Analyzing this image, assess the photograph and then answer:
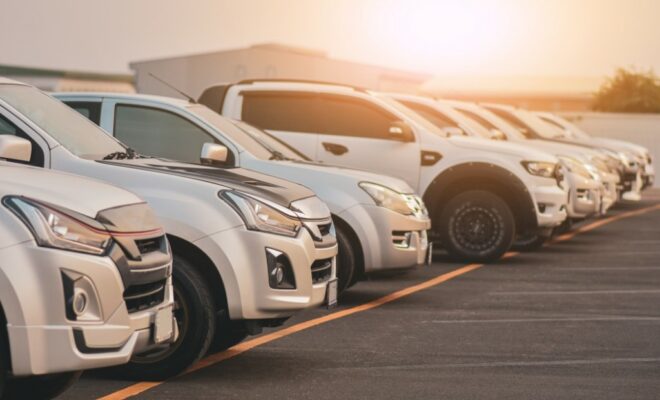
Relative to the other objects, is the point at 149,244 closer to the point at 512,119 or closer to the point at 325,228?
the point at 325,228

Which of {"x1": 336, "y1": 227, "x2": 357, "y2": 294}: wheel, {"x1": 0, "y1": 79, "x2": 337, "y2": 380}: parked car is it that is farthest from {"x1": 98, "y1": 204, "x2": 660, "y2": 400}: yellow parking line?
{"x1": 0, "y1": 79, "x2": 337, "y2": 380}: parked car

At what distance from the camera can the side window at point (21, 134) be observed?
8.43 m

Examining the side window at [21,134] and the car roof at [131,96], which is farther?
the car roof at [131,96]

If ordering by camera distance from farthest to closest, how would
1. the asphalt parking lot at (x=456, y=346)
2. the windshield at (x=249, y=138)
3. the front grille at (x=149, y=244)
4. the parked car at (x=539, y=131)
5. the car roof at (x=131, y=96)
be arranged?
the parked car at (x=539, y=131) → the windshield at (x=249, y=138) → the car roof at (x=131, y=96) → the asphalt parking lot at (x=456, y=346) → the front grille at (x=149, y=244)

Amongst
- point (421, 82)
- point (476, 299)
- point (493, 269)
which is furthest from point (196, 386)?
point (421, 82)

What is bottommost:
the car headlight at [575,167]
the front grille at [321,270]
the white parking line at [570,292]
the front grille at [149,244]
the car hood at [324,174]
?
the white parking line at [570,292]

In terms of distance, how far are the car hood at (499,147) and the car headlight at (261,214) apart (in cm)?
791

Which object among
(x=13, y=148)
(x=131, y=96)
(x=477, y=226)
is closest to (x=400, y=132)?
(x=477, y=226)

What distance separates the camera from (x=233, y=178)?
Answer: 8.84 m

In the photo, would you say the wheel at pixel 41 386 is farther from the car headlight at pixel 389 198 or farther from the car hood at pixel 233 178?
the car headlight at pixel 389 198

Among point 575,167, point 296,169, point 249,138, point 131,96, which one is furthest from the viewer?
point 575,167

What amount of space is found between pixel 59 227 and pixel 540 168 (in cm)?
1121

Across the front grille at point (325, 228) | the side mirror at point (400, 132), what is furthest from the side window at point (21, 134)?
the side mirror at point (400, 132)

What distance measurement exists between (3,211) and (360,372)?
3037 mm
